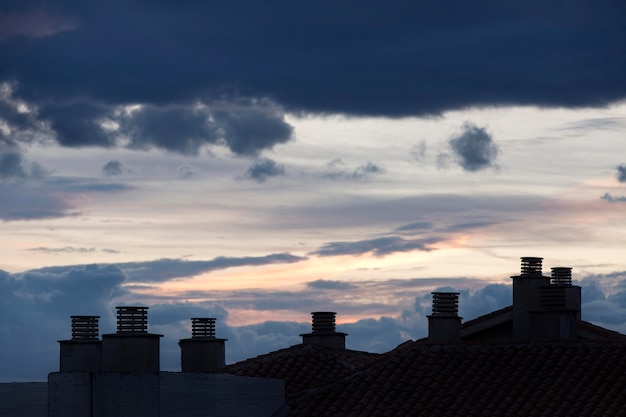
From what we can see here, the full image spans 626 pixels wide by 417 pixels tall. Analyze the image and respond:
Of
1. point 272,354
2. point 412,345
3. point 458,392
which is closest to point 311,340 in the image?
point 272,354

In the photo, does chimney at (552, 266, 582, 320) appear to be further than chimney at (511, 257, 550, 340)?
Yes

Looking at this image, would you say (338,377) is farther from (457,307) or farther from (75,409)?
(75,409)

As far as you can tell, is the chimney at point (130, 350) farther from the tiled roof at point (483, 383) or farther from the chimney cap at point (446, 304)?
the chimney cap at point (446, 304)

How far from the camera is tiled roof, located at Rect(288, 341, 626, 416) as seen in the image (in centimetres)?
3600

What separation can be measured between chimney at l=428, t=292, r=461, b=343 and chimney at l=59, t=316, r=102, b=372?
10.4 meters

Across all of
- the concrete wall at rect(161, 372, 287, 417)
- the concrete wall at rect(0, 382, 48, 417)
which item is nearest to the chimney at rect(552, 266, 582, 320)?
the concrete wall at rect(161, 372, 287, 417)

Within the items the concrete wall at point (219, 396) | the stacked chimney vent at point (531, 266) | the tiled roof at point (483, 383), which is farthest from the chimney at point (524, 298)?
the concrete wall at point (219, 396)

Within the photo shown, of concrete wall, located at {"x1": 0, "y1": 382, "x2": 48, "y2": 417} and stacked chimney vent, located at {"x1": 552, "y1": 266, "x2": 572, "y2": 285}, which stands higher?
stacked chimney vent, located at {"x1": 552, "y1": 266, "x2": 572, "y2": 285}

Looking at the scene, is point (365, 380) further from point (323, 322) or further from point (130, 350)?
point (323, 322)

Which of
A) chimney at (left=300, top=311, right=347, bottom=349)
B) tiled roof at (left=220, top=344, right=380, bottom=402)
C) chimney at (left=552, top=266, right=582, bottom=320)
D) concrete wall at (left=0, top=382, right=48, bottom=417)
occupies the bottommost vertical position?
concrete wall at (left=0, top=382, right=48, bottom=417)

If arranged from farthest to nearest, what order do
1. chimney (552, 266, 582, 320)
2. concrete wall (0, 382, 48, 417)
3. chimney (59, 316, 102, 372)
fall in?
chimney (552, 266, 582, 320)
chimney (59, 316, 102, 372)
concrete wall (0, 382, 48, 417)

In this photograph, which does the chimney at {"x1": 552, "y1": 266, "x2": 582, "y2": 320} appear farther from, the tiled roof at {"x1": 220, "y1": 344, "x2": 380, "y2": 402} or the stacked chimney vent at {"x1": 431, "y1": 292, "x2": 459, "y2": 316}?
the tiled roof at {"x1": 220, "y1": 344, "x2": 380, "y2": 402}

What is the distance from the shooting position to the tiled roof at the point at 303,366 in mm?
41938

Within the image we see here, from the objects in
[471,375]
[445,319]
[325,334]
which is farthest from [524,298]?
[471,375]
